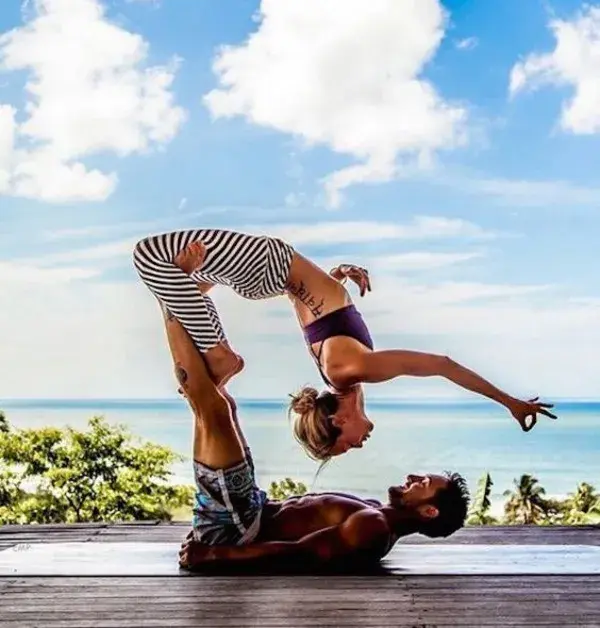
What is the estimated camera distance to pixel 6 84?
35.4 ft

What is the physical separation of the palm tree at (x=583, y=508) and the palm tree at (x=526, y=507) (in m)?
0.21

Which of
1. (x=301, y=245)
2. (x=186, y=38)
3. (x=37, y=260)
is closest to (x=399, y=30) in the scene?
(x=186, y=38)

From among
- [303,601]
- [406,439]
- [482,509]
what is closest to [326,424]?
[303,601]

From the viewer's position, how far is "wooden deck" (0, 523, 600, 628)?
2.93m

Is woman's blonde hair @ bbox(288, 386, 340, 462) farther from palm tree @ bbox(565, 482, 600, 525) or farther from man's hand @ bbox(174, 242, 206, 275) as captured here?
palm tree @ bbox(565, 482, 600, 525)

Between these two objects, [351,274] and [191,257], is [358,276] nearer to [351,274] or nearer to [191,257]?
[351,274]

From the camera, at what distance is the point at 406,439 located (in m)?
15.7

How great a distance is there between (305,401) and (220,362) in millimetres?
391

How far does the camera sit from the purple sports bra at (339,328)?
4395 mm

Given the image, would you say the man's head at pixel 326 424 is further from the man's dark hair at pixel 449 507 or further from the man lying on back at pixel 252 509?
the man's dark hair at pixel 449 507

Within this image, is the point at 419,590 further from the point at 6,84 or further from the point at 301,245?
the point at 301,245

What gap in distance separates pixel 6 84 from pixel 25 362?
5914mm

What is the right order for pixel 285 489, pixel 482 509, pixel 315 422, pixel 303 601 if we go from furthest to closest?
pixel 285 489 → pixel 482 509 → pixel 315 422 → pixel 303 601

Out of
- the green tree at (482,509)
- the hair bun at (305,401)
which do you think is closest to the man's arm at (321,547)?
the hair bun at (305,401)
